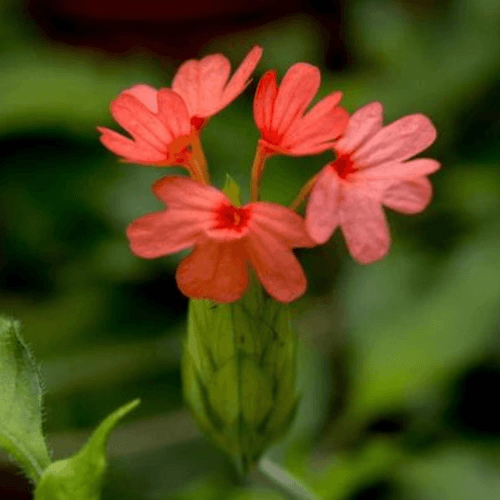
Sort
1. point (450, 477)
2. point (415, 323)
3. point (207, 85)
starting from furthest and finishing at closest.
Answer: point (415, 323) → point (450, 477) → point (207, 85)

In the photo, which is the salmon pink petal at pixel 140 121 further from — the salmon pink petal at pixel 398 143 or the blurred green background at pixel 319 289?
the blurred green background at pixel 319 289

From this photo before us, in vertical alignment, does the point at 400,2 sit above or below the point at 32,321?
above

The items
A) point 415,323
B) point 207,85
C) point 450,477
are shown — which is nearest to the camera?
point 207,85

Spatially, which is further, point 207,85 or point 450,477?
point 450,477

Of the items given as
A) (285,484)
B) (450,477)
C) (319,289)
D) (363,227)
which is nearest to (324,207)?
(363,227)

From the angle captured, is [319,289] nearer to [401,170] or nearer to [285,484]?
[285,484]

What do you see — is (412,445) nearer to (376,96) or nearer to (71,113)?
(376,96)

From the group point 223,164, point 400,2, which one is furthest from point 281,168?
point 400,2

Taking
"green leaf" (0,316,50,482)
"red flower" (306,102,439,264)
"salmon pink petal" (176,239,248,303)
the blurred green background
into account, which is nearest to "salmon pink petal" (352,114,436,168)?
"red flower" (306,102,439,264)
